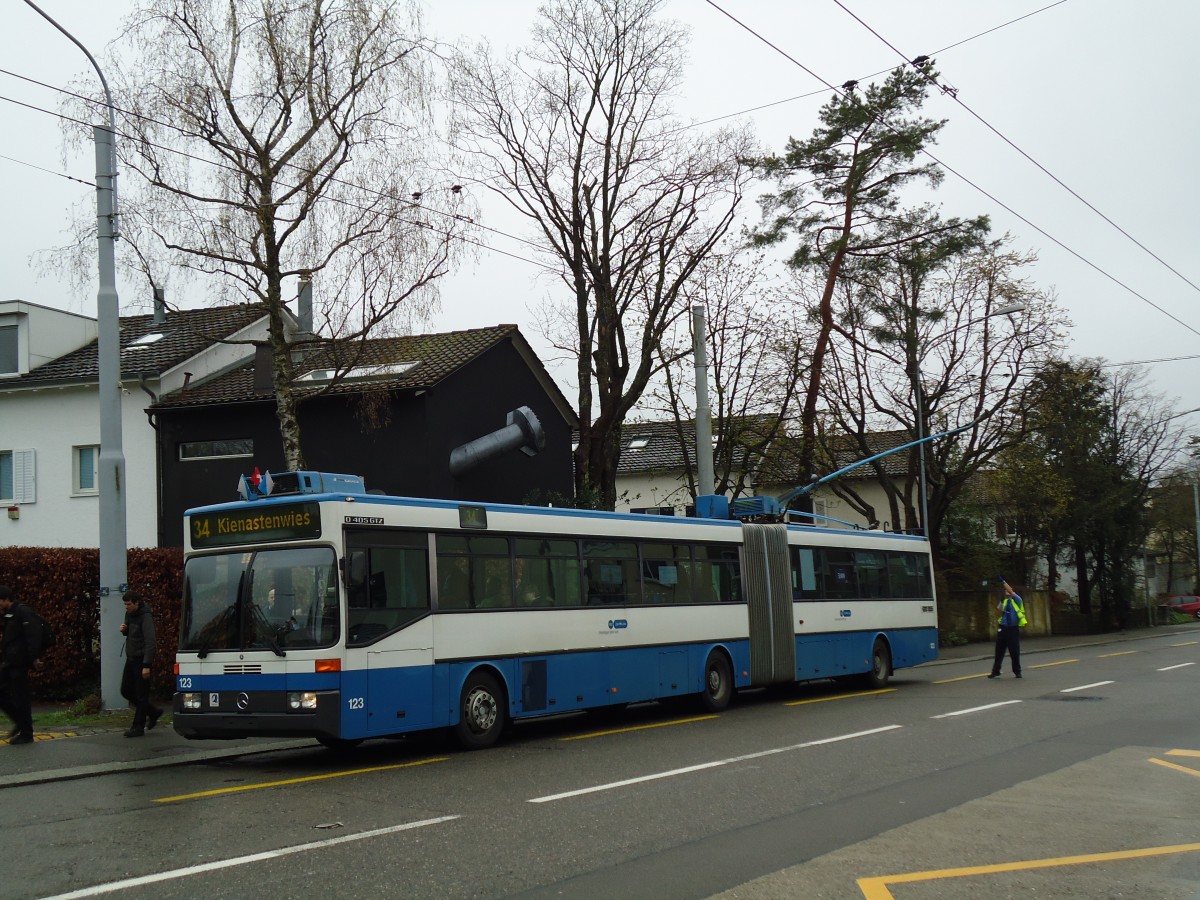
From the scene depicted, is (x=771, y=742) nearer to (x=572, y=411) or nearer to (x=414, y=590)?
(x=414, y=590)

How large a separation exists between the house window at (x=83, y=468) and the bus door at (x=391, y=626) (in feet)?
72.4

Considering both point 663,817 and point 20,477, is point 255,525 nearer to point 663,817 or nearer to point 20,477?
point 663,817

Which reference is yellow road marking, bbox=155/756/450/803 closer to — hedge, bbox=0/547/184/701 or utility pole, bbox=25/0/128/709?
utility pole, bbox=25/0/128/709

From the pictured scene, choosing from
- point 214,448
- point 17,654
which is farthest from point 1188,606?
point 17,654

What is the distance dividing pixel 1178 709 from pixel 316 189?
15541 mm

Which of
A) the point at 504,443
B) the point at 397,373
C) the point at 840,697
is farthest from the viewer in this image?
the point at 504,443

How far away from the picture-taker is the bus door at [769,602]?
19141mm

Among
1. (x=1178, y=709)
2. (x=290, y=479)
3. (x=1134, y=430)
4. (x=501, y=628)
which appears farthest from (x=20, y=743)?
(x=1134, y=430)

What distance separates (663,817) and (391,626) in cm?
473

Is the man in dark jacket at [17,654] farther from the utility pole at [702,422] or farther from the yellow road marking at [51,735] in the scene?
the utility pole at [702,422]

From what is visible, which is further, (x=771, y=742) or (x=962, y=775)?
(x=771, y=742)

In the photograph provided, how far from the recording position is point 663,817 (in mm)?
8875

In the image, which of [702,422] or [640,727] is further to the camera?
[702,422]

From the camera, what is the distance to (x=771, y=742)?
13.5 meters
